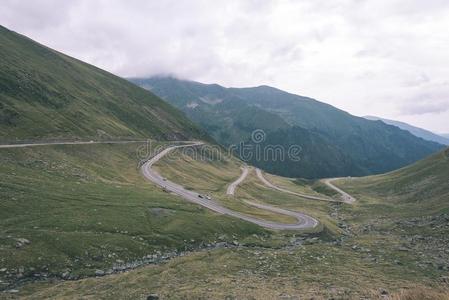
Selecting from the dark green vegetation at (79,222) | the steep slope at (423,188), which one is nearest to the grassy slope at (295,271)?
the dark green vegetation at (79,222)

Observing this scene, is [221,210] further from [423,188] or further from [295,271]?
[423,188]

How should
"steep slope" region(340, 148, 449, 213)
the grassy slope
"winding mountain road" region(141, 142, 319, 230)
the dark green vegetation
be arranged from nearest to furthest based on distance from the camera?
the grassy slope
the dark green vegetation
"winding mountain road" region(141, 142, 319, 230)
"steep slope" region(340, 148, 449, 213)

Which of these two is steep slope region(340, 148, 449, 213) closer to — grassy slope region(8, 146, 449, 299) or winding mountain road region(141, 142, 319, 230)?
winding mountain road region(141, 142, 319, 230)

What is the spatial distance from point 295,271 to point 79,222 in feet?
107

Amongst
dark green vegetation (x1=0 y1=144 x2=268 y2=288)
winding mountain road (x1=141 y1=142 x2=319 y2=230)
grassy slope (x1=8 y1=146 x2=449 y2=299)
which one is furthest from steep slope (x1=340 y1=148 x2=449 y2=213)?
dark green vegetation (x1=0 y1=144 x2=268 y2=288)

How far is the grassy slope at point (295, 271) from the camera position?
127 feet

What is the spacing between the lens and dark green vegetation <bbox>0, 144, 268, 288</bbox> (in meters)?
47.4

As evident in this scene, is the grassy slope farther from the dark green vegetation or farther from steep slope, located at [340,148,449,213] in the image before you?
steep slope, located at [340,148,449,213]

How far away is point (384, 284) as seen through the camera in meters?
45.3

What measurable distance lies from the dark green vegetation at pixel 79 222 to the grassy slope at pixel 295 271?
498 cm

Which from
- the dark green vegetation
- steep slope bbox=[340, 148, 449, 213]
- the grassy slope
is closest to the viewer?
the grassy slope

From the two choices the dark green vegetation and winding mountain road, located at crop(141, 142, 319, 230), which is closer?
the dark green vegetation

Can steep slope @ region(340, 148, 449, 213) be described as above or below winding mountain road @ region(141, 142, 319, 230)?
above

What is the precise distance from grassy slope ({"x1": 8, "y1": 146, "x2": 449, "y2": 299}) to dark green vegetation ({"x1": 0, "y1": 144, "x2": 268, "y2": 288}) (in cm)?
498
